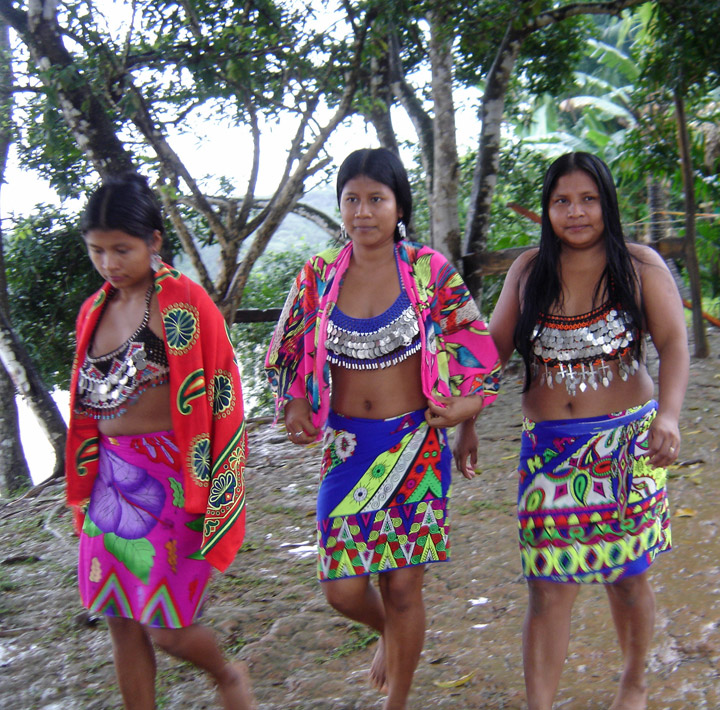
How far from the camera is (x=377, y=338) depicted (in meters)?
2.55

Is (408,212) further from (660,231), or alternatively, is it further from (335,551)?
(660,231)

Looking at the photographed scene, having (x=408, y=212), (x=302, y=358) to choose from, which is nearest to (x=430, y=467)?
(x=302, y=358)

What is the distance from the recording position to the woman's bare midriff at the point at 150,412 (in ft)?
7.71

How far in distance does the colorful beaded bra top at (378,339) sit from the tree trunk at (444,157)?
152 inches

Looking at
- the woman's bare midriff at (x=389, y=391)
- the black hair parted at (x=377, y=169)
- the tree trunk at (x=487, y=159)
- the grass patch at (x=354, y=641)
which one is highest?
the tree trunk at (x=487, y=159)

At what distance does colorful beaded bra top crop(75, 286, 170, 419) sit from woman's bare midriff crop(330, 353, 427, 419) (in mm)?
626

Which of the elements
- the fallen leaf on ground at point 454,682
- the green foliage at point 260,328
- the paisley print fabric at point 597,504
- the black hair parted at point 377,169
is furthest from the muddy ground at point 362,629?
the green foliage at point 260,328

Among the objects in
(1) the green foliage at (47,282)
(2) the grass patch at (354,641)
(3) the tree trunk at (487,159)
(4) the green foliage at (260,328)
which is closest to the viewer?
(2) the grass patch at (354,641)

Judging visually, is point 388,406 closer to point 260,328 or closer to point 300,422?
point 300,422

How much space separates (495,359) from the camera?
8.48 feet

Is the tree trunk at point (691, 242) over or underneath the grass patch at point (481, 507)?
over

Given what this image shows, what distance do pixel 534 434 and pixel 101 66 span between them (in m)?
3.82

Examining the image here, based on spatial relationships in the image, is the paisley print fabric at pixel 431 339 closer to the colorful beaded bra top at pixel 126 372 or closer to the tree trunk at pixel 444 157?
the colorful beaded bra top at pixel 126 372

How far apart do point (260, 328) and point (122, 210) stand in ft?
20.8
